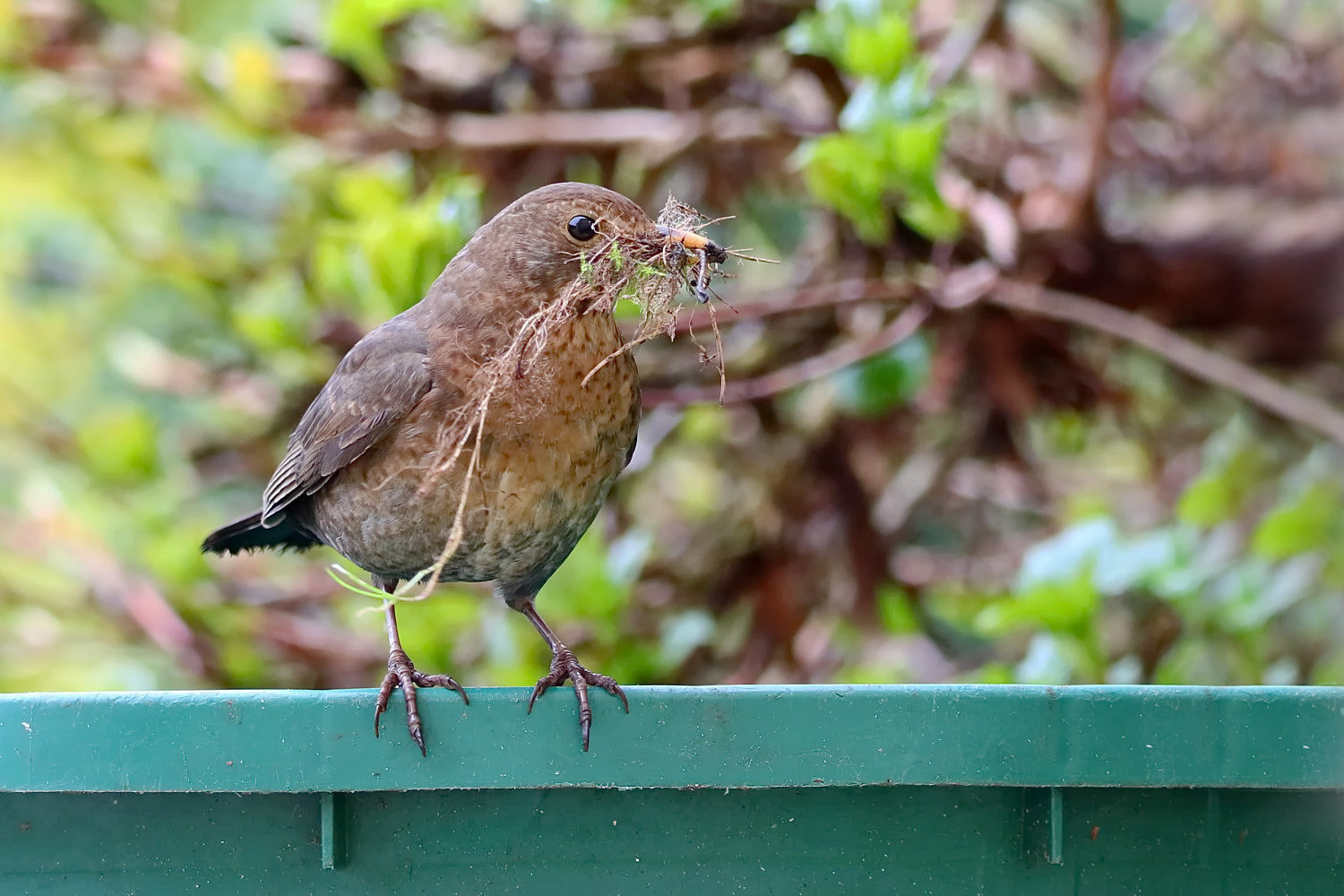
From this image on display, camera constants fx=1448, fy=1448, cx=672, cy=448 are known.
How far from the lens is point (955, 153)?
3.36m

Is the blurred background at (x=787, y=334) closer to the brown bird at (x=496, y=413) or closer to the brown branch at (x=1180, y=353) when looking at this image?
the brown branch at (x=1180, y=353)

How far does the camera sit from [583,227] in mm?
2211

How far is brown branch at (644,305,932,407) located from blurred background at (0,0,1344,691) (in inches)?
0.5

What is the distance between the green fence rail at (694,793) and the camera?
174cm

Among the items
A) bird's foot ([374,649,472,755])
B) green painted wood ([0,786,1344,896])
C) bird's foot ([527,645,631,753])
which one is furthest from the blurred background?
green painted wood ([0,786,1344,896])

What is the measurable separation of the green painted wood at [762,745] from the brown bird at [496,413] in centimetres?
27

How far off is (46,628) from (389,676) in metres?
2.50

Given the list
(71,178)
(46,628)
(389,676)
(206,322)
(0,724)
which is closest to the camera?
(0,724)

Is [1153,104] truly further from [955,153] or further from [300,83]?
[300,83]

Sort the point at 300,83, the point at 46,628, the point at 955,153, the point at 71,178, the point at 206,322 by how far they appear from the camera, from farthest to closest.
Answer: the point at 71,178 → the point at 206,322 → the point at 46,628 → the point at 300,83 → the point at 955,153

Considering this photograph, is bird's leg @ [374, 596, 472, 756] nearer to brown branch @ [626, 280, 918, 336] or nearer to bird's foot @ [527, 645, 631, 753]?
bird's foot @ [527, 645, 631, 753]

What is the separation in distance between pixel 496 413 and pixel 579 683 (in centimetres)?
43

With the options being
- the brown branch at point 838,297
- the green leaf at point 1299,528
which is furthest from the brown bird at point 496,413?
the green leaf at point 1299,528

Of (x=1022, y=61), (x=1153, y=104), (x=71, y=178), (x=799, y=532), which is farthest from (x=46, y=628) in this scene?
(x=1153, y=104)
